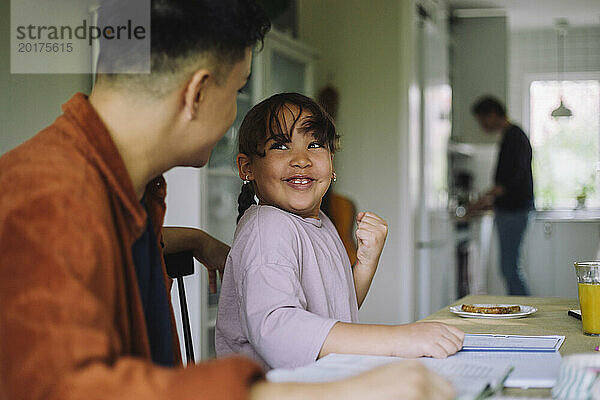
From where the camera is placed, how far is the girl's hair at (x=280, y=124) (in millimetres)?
1284

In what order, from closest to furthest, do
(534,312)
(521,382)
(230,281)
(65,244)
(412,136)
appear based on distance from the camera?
(65,244) < (521,382) < (230,281) < (534,312) < (412,136)

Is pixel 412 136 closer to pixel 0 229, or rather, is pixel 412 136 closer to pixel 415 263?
pixel 415 263

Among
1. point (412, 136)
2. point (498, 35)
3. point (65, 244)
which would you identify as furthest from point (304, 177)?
point (498, 35)

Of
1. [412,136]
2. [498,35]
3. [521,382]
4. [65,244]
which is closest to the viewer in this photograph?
[65,244]

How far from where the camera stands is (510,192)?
16.7 feet

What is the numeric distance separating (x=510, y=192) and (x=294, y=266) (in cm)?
426

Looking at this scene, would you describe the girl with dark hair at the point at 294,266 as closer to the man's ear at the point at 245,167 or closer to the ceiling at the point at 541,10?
the man's ear at the point at 245,167

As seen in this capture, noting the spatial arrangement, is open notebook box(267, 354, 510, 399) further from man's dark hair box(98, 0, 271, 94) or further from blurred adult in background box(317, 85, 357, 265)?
blurred adult in background box(317, 85, 357, 265)

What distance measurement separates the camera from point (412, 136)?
406cm

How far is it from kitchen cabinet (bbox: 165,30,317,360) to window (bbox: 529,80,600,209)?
3990mm

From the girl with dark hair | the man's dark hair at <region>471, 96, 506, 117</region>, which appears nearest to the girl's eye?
the girl with dark hair

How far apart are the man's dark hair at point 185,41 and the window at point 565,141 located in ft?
20.3

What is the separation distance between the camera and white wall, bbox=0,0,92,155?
2129 millimetres

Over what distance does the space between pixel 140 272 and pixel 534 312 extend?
2.99 feet
